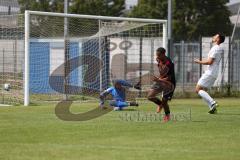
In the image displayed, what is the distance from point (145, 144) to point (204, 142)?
1.10 metres

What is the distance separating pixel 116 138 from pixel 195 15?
162 feet

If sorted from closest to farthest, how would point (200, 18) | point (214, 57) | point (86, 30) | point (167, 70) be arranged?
point (167, 70), point (214, 57), point (86, 30), point (200, 18)

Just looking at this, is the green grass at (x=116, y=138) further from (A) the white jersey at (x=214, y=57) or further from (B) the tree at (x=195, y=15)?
(B) the tree at (x=195, y=15)

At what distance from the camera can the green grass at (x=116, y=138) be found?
1122 cm

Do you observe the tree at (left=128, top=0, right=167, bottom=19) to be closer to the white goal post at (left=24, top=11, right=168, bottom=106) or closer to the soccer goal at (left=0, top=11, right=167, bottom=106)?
the white goal post at (left=24, top=11, right=168, bottom=106)

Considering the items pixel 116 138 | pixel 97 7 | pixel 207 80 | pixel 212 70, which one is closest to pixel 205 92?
pixel 207 80

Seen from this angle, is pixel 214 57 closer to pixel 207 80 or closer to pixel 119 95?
pixel 207 80

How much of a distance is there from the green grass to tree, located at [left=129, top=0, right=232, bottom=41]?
1670 inches

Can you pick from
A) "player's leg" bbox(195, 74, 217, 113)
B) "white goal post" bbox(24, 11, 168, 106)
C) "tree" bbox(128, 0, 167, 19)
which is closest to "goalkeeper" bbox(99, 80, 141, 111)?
"player's leg" bbox(195, 74, 217, 113)

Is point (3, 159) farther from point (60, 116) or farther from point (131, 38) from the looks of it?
point (131, 38)

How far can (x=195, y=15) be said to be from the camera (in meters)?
61.9

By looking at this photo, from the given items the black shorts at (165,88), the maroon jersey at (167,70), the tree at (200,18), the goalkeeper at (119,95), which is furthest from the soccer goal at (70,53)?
the tree at (200,18)

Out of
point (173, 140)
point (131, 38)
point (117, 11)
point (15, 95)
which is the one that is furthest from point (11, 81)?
point (117, 11)

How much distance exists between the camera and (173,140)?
13.1 m
